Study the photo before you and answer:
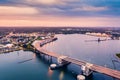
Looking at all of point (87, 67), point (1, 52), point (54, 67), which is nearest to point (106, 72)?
point (87, 67)

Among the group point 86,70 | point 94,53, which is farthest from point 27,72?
point 94,53

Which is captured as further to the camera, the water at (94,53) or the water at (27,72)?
the water at (94,53)

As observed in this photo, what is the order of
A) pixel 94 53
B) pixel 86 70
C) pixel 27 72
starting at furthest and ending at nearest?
pixel 94 53 < pixel 27 72 < pixel 86 70

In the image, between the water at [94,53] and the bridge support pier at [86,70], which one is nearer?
the bridge support pier at [86,70]

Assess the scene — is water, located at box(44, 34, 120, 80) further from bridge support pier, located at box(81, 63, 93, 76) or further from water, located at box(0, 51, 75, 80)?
water, located at box(0, 51, 75, 80)

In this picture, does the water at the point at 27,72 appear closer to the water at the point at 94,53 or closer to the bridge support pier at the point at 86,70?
the bridge support pier at the point at 86,70

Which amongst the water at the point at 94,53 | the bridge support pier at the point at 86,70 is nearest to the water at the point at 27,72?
the bridge support pier at the point at 86,70

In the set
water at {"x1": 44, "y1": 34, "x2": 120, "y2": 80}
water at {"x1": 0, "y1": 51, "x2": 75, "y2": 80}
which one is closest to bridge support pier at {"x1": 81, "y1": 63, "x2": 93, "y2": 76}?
water at {"x1": 44, "y1": 34, "x2": 120, "y2": 80}

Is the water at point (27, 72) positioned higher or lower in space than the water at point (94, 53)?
lower

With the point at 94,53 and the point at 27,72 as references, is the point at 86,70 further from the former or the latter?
the point at 94,53

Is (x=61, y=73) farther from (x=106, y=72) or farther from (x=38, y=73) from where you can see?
(x=106, y=72)

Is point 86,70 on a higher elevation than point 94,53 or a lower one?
higher
